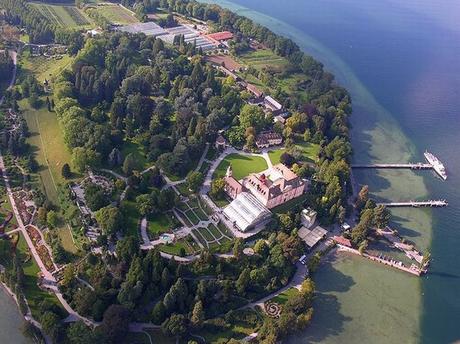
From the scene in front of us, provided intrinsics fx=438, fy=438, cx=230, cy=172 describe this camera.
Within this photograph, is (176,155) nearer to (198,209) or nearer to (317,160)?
(198,209)

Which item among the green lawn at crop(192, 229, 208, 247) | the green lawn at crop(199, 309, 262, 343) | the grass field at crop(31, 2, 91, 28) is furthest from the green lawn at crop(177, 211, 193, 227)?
the grass field at crop(31, 2, 91, 28)

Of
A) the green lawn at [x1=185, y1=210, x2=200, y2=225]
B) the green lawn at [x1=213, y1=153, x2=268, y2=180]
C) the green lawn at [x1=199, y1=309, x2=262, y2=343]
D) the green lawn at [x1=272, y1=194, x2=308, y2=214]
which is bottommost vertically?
the green lawn at [x1=199, y1=309, x2=262, y2=343]

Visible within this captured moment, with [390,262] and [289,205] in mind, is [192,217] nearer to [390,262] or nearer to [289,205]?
[289,205]

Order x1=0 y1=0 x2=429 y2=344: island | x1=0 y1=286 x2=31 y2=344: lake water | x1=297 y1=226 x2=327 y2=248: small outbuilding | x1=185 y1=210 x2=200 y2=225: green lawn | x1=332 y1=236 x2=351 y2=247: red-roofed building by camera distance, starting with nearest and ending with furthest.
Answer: x1=0 y1=286 x2=31 y2=344: lake water
x1=0 y1=0 x2=429 y2=344: island
x1=297 y1=226 x2=327 y2=248: small outbuilding
x1=185 y1=210 x2=200 y2=225: green lawn
x1=332 y1=236 x2=351 y2=247: red-roofed building

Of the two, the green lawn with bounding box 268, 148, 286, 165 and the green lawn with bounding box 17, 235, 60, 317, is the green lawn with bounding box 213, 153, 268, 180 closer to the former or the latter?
the green lawn with bounding box 268, 148, 286, 165

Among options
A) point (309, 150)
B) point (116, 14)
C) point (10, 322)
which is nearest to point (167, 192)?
point (10, 322)

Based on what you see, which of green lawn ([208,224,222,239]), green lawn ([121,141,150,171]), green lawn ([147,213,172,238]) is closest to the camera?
green lawn ([147,213,172,238])

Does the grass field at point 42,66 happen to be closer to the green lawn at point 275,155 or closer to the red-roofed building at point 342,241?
the green lawn at point 275,155
